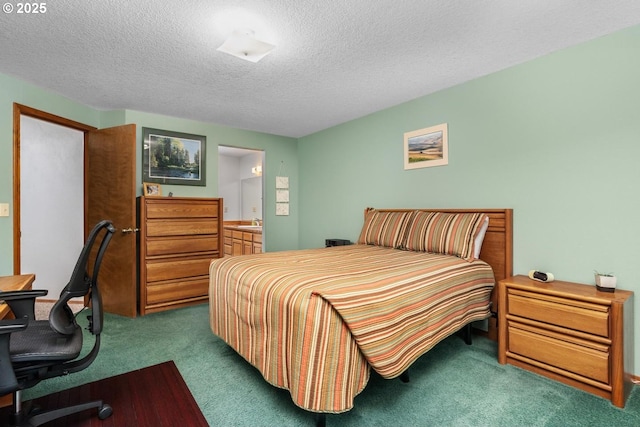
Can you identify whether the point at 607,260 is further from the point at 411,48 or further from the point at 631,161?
the point at 411,48

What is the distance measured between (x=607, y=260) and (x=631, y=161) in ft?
2.34

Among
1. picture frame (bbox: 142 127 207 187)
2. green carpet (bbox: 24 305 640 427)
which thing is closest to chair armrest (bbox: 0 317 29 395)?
green carpet (bbox: 24 305 640 427)

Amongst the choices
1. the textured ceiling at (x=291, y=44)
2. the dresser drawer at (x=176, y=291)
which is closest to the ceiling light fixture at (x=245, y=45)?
the textured ceiling at (x=291, y=44)

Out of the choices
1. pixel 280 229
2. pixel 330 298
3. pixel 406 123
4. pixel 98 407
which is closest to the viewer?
pixel 330 298

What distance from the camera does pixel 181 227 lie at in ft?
11.9

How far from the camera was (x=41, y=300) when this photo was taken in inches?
150

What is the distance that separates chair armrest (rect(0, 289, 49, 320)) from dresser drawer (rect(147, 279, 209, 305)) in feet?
5.85

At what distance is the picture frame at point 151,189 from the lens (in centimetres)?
370

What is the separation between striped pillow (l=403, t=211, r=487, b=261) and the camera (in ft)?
8.39

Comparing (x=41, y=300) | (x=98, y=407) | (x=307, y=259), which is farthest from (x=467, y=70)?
(x=41, y=300)

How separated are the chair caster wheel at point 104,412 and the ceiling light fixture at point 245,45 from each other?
2.34 metres

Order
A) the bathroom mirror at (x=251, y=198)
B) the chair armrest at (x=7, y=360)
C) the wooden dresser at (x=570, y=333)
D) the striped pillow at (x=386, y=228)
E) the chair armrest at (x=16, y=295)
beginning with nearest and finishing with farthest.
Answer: the chair armrest at (x=7, y=360) → the chair armrest at (x=16, y=295) → the wooden dresser at (x=570, y=333) → the striped pillow at (x=386, y=228) → the bathroom mirror at (x=251, y=198)

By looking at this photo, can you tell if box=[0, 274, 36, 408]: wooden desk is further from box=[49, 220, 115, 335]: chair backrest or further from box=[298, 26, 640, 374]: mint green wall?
box=[298, 26, 640, 374]: mint green wall

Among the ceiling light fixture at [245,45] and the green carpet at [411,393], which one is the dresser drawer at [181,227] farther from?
the ceiling light fixture at [245,45]
